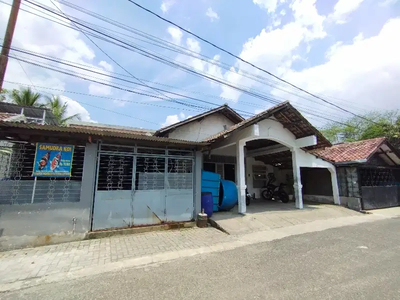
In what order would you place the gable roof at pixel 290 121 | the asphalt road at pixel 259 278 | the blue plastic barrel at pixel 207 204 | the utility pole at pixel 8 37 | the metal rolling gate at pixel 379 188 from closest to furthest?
the asphalt road at pixel 259 278
the utility pole at pixel 8 37
the blue plastic barrel at pixel 207 204
the gable roof at pixel 290 121
the metal rolling gate at pixel 379 188

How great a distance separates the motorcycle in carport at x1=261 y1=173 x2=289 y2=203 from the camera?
11750 millimetres

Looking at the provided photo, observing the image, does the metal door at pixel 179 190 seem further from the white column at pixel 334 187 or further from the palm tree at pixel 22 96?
the palm tree at pixel 22 96

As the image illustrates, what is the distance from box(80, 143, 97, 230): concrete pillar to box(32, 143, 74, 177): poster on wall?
0.39 meters

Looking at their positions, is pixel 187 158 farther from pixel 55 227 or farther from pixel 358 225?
pixel 358 225

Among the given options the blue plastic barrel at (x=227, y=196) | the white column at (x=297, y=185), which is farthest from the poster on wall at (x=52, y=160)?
the white column at (x=297, y=185)

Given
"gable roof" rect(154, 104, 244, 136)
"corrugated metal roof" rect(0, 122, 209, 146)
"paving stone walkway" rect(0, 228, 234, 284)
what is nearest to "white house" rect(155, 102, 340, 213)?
"gable roof" rect(154, 104, 244, 136)

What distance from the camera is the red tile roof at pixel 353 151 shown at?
413 inches

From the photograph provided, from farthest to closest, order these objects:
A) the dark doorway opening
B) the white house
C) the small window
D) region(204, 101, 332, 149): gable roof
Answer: the small window → the dark doorway opening → the white house → region(204, 101, 332, 149): gable roof

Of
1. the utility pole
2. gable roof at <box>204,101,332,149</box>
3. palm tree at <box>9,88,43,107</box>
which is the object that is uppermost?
palm tree at <box>9,88,43,107</box>

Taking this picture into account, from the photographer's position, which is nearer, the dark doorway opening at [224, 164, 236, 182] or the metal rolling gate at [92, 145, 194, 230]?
the metal rolling gate at [92, 145, 194, 230]

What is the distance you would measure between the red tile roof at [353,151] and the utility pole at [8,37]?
41.6 ft

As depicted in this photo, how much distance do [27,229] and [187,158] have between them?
4819 mm

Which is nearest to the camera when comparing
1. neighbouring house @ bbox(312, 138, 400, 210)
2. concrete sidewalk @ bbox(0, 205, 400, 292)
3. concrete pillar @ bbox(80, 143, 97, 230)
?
concrete sidewalk @ bbox(0, 205, 400, 292)

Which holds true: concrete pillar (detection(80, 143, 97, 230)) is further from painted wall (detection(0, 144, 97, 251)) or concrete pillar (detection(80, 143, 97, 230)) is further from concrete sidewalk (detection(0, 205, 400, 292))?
concrete sidewalk (detection(0, 205, 400, 292))
